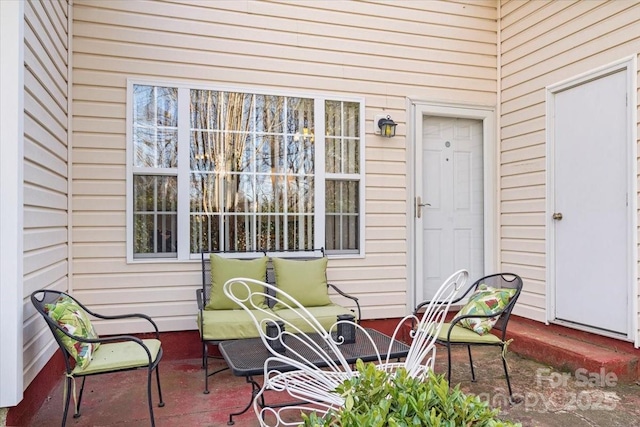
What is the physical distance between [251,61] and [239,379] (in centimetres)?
277

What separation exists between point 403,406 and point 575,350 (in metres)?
3.01

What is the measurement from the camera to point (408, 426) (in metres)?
1.14

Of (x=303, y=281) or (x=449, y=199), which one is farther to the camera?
(x=449, y=199)

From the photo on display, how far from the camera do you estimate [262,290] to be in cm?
389

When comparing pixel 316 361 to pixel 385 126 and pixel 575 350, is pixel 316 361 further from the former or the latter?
pixel 385 126

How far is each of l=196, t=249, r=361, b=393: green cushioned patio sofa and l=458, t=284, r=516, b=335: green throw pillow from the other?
0.88m

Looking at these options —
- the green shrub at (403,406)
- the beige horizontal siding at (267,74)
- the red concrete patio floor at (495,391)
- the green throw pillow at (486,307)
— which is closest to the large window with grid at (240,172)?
the beige horizontal siding at (267,74)

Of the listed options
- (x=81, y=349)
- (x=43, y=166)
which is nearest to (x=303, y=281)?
(x=81, y=349)

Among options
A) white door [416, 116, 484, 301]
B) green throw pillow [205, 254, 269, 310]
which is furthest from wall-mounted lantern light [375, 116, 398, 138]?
green throw pillow [205, 254, 269, 310]

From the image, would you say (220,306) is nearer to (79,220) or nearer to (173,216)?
(173,216)

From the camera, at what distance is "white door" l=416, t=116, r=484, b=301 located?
4742mm

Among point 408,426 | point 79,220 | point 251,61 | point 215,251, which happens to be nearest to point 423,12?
point 251,61

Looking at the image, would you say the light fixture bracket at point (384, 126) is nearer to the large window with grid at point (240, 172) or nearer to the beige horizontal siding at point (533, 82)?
the large window with grid at point (240, 172)

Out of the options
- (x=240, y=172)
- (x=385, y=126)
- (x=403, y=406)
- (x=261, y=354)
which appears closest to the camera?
(x=403, y=406)
